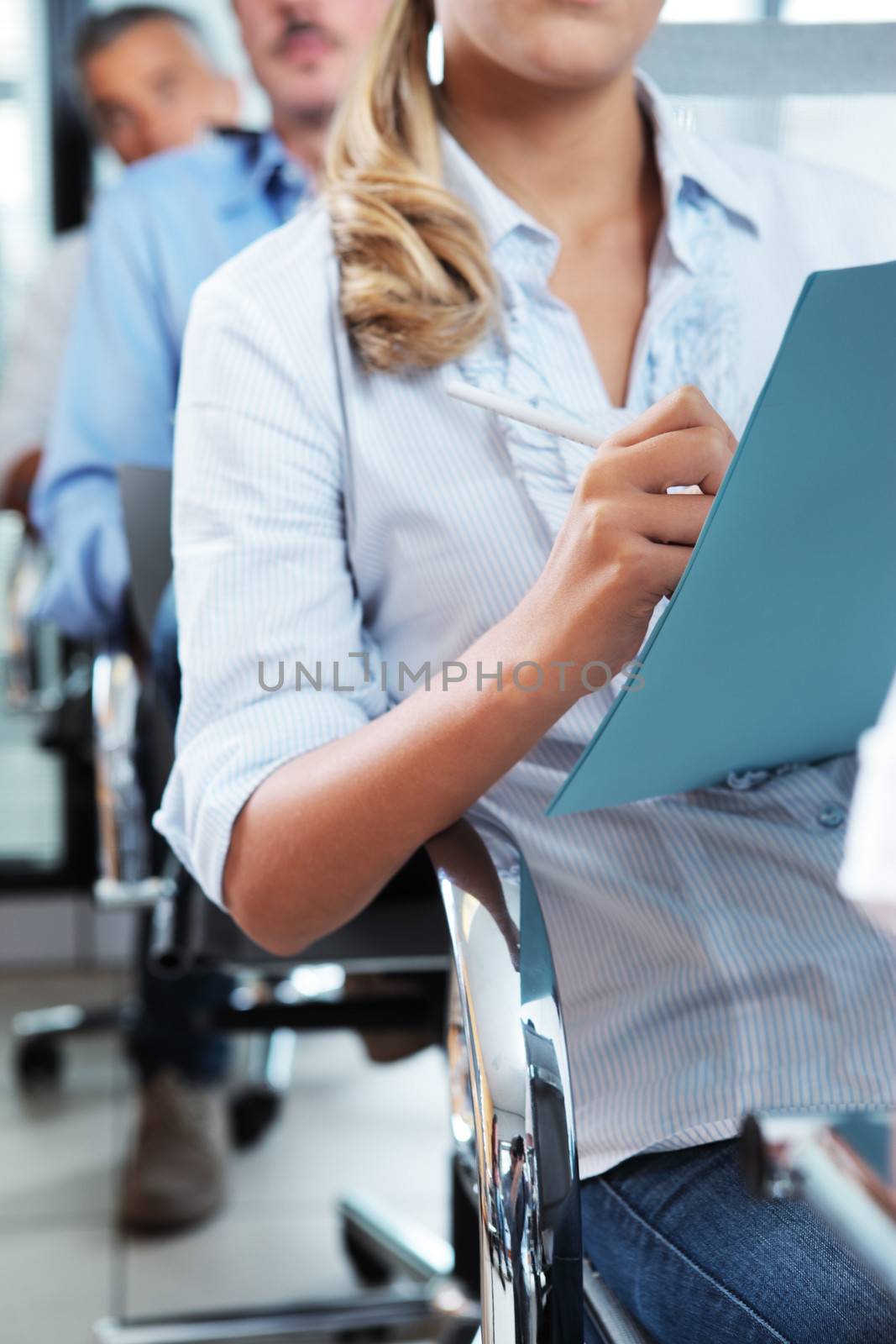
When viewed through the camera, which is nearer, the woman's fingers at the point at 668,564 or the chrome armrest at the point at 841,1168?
the chrome armrest at the point at 841,1168

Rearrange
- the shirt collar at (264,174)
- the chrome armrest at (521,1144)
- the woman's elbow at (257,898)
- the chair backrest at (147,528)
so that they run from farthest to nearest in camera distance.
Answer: the shirt collar at (264,174), the chair backrest at (147,528), the woman's elbow at (257,898), the chrome armrest at (521,1144)

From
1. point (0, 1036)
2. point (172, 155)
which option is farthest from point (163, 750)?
point (0, 1036)

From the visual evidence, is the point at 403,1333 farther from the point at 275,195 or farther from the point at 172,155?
the point at 172,155

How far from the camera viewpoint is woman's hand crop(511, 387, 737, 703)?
1.85 feet

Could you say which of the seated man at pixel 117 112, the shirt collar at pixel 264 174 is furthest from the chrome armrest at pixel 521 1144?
the seated man at pixel 117 112

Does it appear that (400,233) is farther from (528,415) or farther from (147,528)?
(147,528)

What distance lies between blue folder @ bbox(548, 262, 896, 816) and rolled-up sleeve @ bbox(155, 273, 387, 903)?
7.6 inches

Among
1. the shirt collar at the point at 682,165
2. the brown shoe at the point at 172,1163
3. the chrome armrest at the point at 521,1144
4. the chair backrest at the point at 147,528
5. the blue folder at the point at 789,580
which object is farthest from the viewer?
the brown shoe at the point at 172,1163

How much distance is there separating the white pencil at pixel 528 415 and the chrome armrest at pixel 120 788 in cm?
77

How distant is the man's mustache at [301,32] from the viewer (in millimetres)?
1767

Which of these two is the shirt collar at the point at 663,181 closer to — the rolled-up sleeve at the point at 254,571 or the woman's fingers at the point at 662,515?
the rolled-up sleeve at the point at 254,571

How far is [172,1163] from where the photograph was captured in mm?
1811

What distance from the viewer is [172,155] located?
5.82 feet

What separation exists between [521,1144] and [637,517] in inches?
10.1
